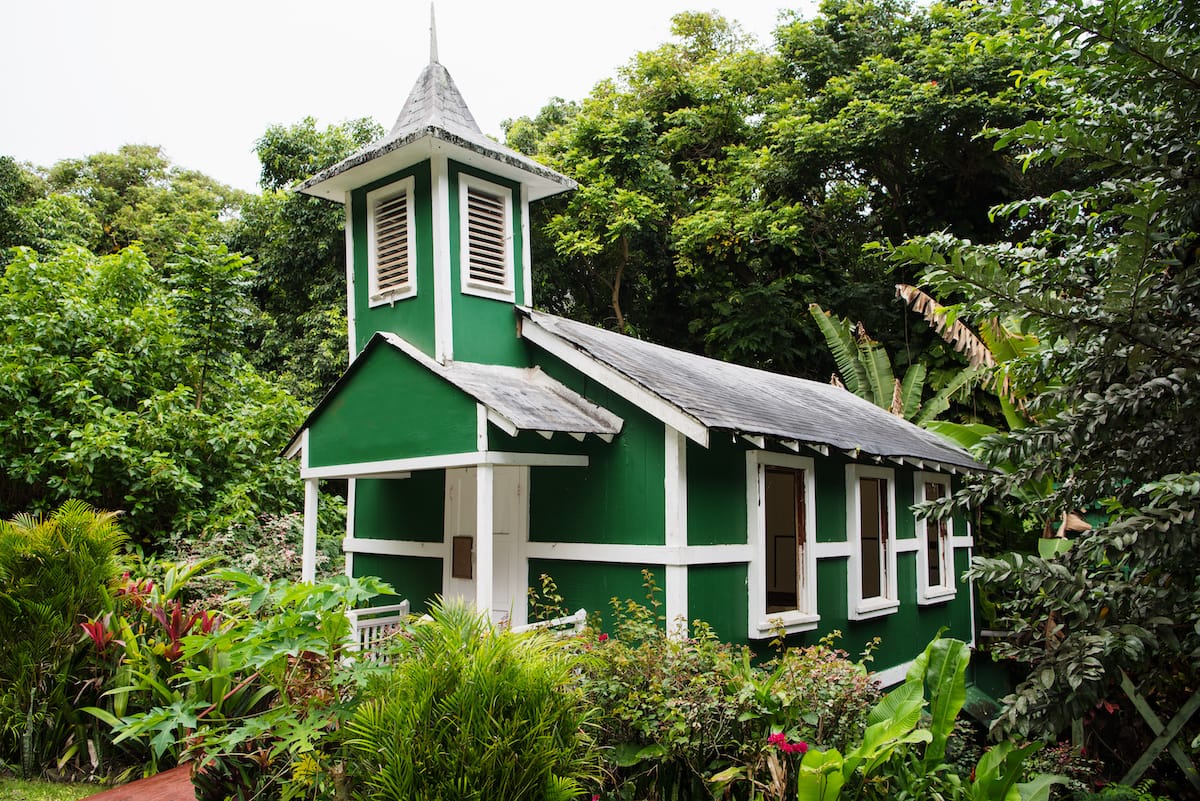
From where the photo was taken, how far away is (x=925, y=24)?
20.7 metres

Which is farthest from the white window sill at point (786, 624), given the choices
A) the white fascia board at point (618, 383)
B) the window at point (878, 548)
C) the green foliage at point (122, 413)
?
the green foliage at point (122, 413)

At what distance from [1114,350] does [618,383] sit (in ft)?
13.9

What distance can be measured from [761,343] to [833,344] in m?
3.39

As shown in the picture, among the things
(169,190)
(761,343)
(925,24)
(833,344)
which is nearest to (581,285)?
(761,343)

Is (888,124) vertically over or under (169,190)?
under

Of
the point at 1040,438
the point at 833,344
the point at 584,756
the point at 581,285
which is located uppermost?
the point at 581,285

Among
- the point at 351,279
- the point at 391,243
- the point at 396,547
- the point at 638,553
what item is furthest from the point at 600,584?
the point at 351,279

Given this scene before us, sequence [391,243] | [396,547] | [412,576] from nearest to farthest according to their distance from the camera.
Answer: [391,243]
[412,576]
[396,547]

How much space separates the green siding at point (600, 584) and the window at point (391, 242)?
3.36 m

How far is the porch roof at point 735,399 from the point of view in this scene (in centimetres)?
770

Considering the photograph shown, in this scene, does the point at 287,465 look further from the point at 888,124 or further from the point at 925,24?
the point at 925,24

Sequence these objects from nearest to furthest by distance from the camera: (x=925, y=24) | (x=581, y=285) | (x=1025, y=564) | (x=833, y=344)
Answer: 1. (x=1025, y=564)
2. (x=833, y=344)
3. (x=925, y=24)
4. (x=581, y=285)

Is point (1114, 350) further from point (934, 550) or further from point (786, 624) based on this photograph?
point (934, 550)

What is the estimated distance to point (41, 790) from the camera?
6.12 m
